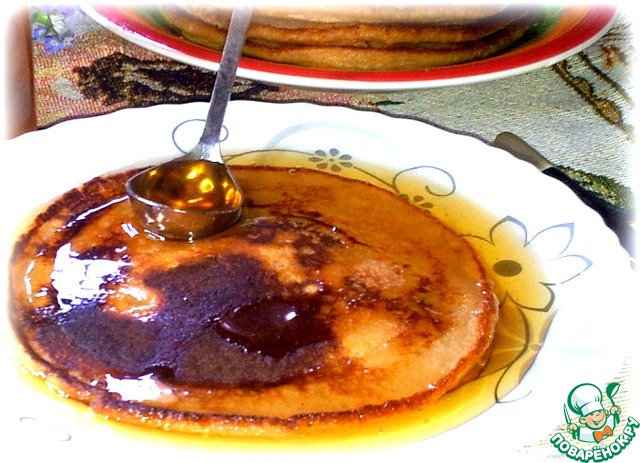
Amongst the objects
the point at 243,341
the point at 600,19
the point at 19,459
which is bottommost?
the point at 19,459

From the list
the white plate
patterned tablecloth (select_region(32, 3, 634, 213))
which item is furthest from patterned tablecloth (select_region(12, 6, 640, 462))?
the white plate

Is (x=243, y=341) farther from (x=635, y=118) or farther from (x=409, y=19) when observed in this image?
(x=635, y=118)

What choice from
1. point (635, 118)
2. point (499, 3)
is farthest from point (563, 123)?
point (499, 3)

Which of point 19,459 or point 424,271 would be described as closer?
point 19,459

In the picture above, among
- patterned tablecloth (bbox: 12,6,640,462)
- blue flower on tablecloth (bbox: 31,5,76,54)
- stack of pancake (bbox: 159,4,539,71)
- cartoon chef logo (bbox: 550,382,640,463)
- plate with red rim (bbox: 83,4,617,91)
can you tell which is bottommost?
cartoon chef logo (bbox: 550,382,640,463)

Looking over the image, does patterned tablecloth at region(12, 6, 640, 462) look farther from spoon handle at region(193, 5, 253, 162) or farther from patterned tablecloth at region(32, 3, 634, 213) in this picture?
spoon handle at region(193, 5, 253, 162)

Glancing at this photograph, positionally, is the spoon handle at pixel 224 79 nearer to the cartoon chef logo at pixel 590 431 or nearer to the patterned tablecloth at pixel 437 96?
the patterned tablecloth at pixel 437 96
